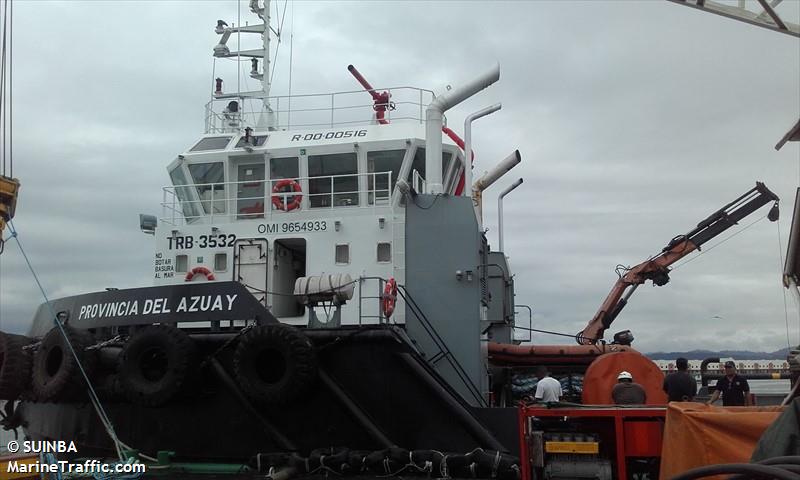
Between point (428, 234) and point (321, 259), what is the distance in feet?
5.63

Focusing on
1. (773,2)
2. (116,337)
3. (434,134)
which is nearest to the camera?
(773,2)

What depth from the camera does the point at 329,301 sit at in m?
8.48

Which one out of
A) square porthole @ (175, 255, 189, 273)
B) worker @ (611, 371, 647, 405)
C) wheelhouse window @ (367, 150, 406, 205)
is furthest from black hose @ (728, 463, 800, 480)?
square porthole @ (175, 255, 189, 273)

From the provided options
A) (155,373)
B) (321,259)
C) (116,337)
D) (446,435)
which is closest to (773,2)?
(446,435)

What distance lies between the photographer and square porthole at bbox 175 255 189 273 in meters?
10.3

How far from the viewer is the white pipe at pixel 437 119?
9508mm

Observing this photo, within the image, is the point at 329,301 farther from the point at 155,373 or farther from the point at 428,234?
the point at 155,373

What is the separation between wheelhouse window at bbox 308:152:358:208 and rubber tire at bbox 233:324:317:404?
3109 millimetres

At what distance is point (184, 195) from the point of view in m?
11.4

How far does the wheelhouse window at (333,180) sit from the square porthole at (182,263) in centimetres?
210

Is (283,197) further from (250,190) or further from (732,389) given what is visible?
(732,389)

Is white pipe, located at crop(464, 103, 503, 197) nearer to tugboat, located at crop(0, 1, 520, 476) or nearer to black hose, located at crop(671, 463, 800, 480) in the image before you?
tugboat, located at crop(0, 1, 520, 476)

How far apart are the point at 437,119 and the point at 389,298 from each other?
111 inches

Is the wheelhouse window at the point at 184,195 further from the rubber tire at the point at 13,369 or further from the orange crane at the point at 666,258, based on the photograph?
the orange crane at the point at 666,258
